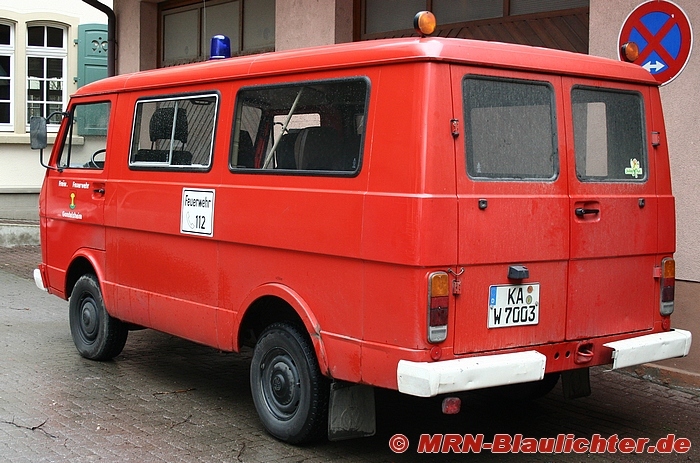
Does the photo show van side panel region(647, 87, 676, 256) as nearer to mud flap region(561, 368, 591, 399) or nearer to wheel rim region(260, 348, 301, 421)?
mud flap region(561, 368, 591, 399)

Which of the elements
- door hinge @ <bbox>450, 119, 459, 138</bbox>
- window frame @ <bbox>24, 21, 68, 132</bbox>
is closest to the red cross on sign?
door hinge @ <bbox>450, 119, 459, 138</bbox>

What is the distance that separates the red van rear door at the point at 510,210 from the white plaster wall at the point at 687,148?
2.42 meters

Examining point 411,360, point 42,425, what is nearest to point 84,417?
point 42,425

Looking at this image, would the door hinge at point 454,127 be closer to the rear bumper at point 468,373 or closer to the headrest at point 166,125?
the rear bumper at point 468,373

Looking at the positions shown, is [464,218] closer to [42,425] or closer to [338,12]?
[42,425]

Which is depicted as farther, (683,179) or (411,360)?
(683,179)

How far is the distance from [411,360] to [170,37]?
34.2 ft

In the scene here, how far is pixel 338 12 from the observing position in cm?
1051

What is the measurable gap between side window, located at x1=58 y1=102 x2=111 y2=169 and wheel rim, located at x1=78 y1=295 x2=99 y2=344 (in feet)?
3.61

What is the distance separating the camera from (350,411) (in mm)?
5371

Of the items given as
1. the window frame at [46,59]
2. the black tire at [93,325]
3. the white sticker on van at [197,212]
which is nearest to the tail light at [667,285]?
the white sticker on van at [197,212]

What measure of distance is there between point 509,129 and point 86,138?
13.6ft

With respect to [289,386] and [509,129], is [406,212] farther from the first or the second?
[289,386]

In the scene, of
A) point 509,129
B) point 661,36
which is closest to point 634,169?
point 509,129
